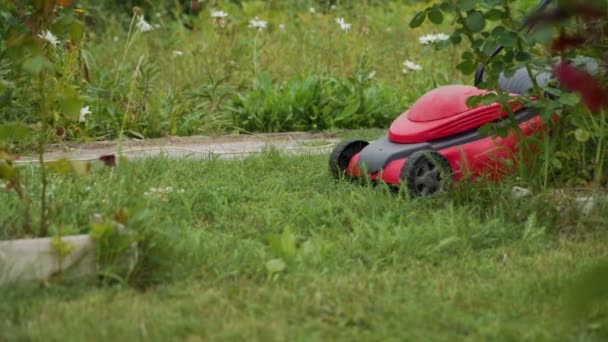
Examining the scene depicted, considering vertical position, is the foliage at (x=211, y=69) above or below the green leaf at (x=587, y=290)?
above

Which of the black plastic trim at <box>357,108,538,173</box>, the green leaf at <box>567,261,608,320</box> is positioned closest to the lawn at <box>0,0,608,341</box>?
the green leaf at <box>567,261,608,320</box>

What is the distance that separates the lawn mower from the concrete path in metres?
0.99

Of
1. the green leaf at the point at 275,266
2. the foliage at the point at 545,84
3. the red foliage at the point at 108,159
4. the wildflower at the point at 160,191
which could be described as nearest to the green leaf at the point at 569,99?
the foliage at the point at 545,84

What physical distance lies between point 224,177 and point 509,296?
6.25 ft

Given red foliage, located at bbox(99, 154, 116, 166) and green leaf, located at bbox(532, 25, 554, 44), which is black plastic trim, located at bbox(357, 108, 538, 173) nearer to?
green leaf, located at bbox(532, 25, 554, 44)

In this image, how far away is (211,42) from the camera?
755 centimetres

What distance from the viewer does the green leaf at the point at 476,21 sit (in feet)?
12.1

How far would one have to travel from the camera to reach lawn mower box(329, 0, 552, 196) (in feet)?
12.9

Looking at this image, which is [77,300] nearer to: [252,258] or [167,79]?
[252,258]

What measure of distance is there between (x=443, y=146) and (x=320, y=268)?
1.19 meters

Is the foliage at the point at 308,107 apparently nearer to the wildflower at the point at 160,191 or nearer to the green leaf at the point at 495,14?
the wildflower at the point at 160,191

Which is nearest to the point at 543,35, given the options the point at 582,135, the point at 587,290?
the point at 582,135

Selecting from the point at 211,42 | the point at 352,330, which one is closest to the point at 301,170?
the point at 352,330

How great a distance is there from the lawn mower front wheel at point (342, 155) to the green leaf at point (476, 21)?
35.6 inches
